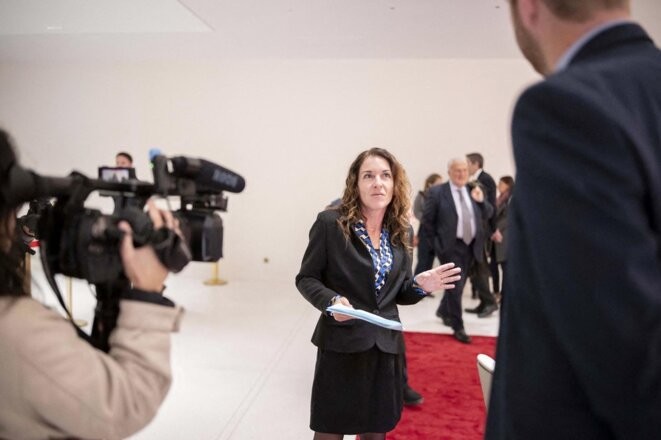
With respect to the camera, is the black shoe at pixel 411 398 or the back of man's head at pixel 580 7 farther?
the black shoe at pixel 411 398

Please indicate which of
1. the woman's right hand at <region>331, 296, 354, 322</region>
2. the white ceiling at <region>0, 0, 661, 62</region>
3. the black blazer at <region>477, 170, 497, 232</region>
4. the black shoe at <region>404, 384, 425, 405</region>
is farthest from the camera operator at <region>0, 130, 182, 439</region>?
the black blazer at <region>477, 170, 497, 232</region>

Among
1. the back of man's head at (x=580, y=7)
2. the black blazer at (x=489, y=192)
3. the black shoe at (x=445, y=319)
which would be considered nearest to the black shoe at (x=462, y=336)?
the black shoe at (x=445, y=319)

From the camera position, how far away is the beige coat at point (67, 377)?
0.86 m

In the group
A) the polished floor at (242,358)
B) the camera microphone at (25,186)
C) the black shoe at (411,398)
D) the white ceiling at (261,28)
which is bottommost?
the polished floor at (242,358)

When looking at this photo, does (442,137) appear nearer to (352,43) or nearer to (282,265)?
(352,43)

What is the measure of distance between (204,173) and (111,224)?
0.22 meters

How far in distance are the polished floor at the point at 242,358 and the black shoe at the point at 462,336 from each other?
0.32m

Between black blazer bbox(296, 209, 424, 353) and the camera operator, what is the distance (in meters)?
1.14

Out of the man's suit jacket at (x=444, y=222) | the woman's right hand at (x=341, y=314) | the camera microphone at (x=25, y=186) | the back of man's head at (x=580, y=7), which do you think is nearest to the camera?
the back of man's head at (x=580, y=7)

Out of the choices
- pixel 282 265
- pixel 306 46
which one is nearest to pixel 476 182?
pixel 306 46

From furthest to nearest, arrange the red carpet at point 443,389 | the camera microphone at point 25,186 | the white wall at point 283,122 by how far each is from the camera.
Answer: the white wall at point 283,122 < the red carpet at point 443,389 < the camera microphone at point 25,186

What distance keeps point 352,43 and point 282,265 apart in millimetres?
3156

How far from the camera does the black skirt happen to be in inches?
85.0

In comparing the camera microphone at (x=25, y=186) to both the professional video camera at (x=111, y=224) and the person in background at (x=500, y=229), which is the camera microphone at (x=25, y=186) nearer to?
the professional video camera at (x=111, y=224)
